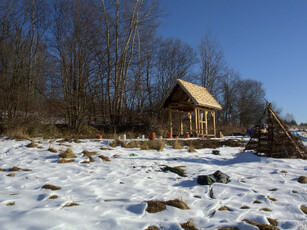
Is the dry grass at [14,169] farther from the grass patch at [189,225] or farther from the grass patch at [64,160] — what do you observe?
the grass patch at [189,225]

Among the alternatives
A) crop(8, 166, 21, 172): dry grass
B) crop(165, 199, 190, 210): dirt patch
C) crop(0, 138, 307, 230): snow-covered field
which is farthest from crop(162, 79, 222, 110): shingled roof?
crop(165, 199, 190, 210): dirt patch

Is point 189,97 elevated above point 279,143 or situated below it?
above

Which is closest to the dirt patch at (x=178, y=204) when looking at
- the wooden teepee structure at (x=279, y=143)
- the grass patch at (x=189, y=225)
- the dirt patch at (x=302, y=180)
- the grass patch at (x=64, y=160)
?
the grass patch at (x=189, y=225)

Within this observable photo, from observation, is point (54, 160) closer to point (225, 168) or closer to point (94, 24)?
point (225, 168)

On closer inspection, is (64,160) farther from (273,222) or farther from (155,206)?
(273,222)

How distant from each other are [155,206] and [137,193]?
75cm

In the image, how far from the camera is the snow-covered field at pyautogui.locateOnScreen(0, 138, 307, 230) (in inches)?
107

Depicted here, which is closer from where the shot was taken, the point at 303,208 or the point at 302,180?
the point at 303,208

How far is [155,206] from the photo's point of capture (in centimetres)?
323

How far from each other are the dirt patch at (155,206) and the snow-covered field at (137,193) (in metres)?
0.07

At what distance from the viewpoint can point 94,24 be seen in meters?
15.2

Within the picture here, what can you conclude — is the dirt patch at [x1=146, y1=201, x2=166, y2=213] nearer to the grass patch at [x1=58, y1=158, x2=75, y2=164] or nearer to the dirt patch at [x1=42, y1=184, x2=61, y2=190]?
the dirt patch at [x1=42, y1=184, x2=61, y2=190]

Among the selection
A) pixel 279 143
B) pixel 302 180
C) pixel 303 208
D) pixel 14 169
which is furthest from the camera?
pixel 279 143

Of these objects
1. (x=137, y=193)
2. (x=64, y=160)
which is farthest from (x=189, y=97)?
(x=137, y=193)
